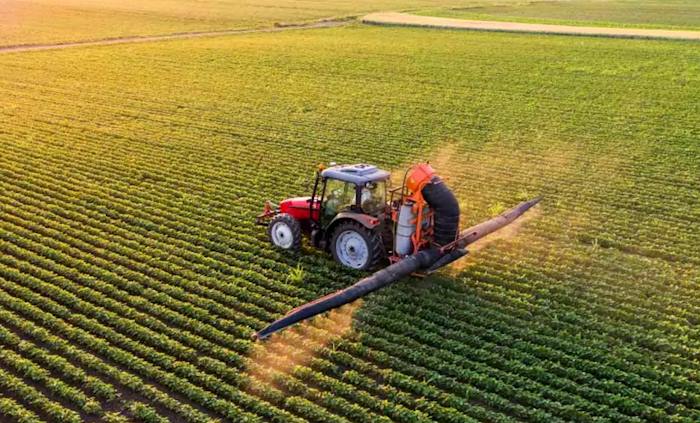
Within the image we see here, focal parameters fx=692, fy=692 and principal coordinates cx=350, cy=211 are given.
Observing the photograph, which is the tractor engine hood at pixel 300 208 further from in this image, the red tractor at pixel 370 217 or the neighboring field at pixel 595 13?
the neighboring field at pixel 595 13

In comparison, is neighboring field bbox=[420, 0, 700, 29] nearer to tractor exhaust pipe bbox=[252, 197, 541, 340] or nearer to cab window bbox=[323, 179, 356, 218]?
tractor exhaust pipe bbox=[252, 197, 541, 340]

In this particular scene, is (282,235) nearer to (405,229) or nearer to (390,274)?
(405,229)

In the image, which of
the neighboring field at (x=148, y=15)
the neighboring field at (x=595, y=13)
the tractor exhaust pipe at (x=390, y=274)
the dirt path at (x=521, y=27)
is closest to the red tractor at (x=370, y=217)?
the tractor exhaust pipe at (x=390, y=274)

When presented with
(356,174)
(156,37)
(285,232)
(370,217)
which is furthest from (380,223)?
(156,37)

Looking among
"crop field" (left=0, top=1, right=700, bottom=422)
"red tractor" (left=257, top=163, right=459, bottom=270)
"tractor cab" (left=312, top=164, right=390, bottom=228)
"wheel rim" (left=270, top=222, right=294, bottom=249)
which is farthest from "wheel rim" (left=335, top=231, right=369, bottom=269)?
"wheel rim" (left=270, top=222, right=294, bottom=249)

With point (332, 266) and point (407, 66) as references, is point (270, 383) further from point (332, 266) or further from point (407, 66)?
point (407, 66)

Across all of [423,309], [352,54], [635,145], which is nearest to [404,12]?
[352,54]
